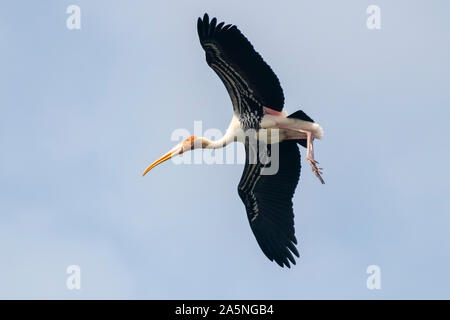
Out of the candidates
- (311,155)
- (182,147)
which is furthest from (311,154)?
(182,147)

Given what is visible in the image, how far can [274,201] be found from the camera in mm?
28766

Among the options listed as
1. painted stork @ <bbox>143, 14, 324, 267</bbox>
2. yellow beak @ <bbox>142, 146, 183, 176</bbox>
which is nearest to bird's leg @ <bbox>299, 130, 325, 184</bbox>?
painted stork @ <bbox>143, 14, 324, 267</bbox>

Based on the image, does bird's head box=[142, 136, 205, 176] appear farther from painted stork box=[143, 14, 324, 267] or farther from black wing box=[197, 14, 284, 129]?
black wing box=[197, 14, 284, 129]

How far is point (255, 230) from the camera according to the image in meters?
28.7

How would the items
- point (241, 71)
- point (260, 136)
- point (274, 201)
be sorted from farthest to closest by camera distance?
point (274, 201) → point (260, 136) → point (241, 71)

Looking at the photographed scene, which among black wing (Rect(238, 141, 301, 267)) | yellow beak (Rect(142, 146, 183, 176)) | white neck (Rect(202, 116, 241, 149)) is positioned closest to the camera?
white neck (Rect(202, 116, 241, 149))

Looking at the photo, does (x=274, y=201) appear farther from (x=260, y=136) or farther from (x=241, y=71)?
(x=241, y=71)

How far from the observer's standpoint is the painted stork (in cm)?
→ 2650

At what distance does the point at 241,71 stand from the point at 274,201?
356 cm

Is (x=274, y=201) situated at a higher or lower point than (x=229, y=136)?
lower

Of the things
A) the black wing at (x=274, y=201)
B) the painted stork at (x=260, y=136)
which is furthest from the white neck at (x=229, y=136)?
the black wing at (x=274, y=201)

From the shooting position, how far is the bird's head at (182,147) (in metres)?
29.2
